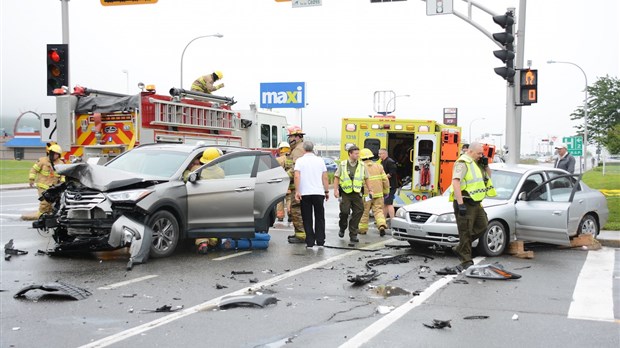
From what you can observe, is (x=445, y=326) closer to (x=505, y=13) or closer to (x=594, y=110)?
(x=505, y=13)

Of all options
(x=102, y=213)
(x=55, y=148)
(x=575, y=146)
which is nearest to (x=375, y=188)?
(x=102, y=213)

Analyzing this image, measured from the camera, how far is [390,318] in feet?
20.1

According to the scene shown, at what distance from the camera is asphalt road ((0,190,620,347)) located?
5.48 metres

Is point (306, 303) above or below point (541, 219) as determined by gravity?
below

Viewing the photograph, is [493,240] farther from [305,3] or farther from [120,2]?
[120,2]

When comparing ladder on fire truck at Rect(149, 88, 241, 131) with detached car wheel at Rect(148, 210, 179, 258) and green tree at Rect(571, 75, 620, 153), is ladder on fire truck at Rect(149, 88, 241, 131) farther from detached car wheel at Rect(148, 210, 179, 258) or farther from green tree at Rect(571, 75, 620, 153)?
green tree at Rect(571, 75, 620, 153)

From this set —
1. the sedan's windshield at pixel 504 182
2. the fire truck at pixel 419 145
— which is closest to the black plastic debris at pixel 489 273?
the sedan's windshield at pixel 504 182

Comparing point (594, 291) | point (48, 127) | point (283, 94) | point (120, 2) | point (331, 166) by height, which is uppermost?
point (120, 2)

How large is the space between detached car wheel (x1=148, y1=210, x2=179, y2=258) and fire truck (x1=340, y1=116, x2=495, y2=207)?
7.03m

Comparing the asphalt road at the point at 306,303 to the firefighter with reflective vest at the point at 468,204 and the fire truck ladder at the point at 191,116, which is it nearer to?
the firefighter with reflective vest at the point at 468,204

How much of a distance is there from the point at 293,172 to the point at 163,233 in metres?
4.56

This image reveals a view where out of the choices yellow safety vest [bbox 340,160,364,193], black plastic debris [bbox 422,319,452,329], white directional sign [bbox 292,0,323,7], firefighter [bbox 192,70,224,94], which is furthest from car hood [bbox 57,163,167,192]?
firefighter [bbox 192,70,224,94]

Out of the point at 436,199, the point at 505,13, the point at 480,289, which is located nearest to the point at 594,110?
the point at 505,13

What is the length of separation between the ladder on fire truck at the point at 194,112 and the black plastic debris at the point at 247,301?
7.53 meters
